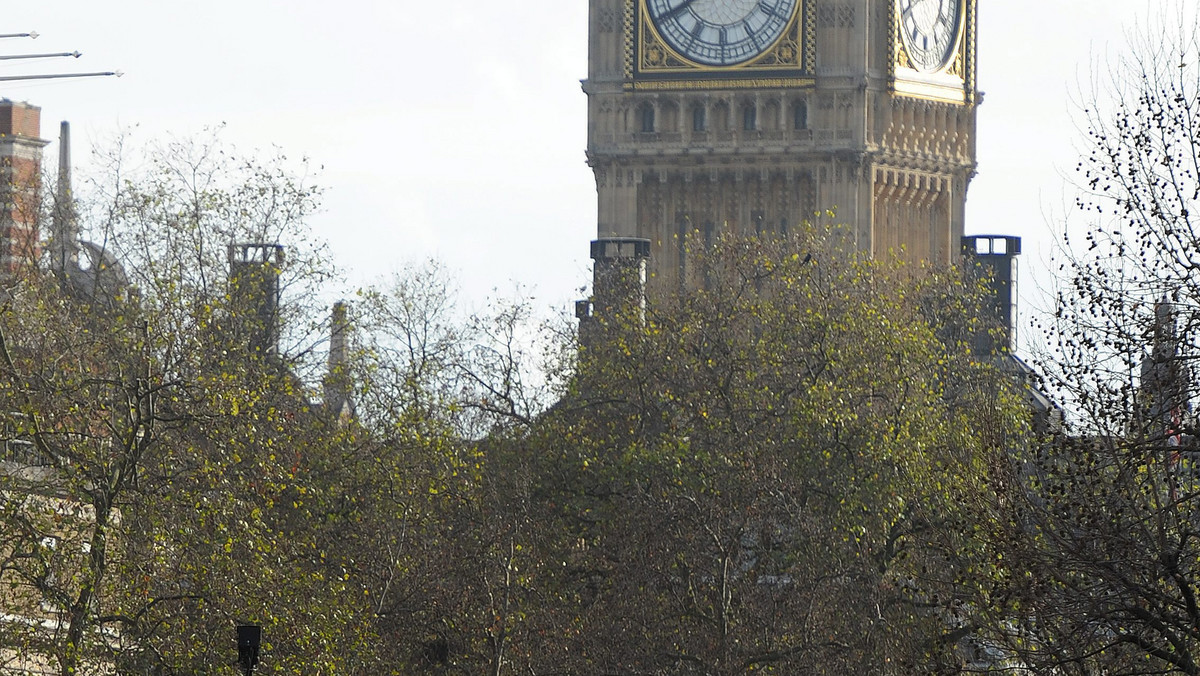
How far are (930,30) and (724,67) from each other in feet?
20.6

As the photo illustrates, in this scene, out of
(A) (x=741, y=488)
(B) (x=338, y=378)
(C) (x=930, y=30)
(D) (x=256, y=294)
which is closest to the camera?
(A) (x=741, y=488)

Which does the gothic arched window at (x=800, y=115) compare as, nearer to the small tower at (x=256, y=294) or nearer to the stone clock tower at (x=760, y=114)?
the stone clock tower at (x=760, y=114)

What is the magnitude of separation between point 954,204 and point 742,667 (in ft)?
160

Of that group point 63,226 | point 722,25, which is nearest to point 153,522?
point 63,226

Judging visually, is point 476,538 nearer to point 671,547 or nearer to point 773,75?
point 671,547

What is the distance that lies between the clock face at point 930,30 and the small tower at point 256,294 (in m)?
29.1

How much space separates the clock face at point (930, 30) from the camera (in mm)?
85750

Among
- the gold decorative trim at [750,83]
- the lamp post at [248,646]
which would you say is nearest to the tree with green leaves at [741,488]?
the lamp post at [248,646]

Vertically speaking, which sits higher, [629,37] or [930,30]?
[930,30]

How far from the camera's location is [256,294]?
175ft

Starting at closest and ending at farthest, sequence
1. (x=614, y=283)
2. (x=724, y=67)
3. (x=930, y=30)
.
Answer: (x=614, y=283)
(x=724, y=67)
(x=930, y=30)

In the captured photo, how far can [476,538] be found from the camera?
4475 centimetres

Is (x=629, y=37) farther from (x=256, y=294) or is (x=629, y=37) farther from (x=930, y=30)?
(x=256, y=294)

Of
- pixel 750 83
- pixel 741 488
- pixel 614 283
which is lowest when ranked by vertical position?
pixel 741 488
